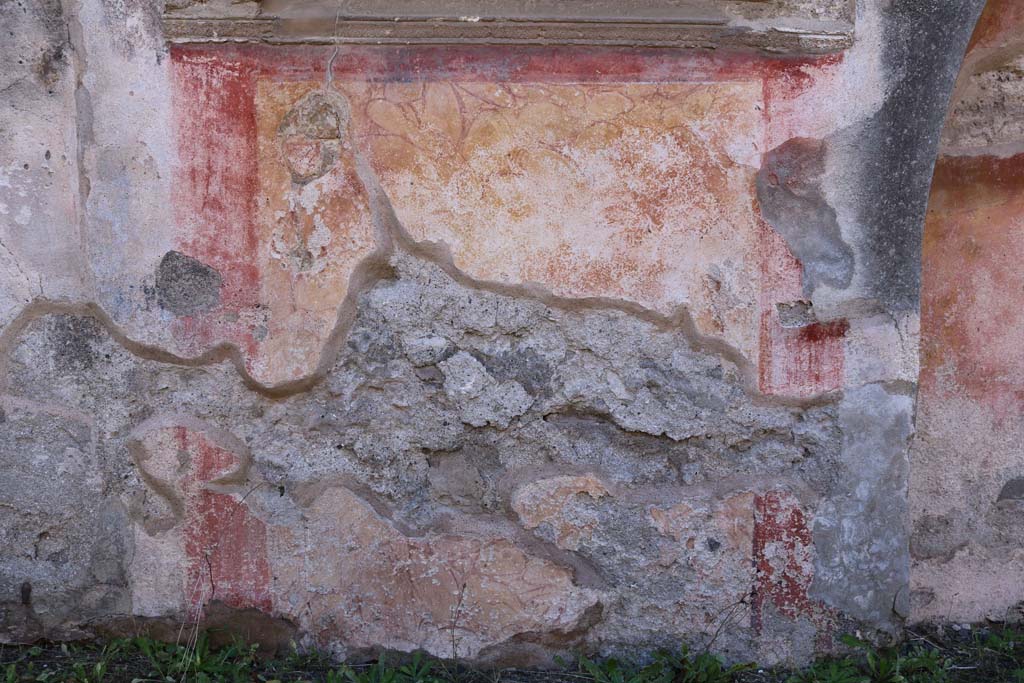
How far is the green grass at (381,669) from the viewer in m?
1.85

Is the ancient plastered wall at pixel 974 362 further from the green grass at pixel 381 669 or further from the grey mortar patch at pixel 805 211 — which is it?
the grey mortar patch at pixel 805 211

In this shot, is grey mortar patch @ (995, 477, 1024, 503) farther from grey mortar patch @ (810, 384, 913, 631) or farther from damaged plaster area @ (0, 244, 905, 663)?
damaged plaster area @ (0, 244, 905, 663)

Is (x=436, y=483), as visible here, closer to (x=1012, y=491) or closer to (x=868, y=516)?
(x=868, y=516)

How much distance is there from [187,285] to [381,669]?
0.90 m

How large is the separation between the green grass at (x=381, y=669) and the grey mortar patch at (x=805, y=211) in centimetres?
79

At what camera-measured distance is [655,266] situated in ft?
6.08

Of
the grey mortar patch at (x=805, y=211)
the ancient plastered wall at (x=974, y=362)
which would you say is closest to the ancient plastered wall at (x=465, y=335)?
the grey mortar patch at (x=805, y=211)

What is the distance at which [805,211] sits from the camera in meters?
1.83

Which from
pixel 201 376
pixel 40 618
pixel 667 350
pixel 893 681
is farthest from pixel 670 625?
pixel 40 618

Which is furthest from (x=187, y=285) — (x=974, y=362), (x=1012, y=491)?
(x=1012, y=491)

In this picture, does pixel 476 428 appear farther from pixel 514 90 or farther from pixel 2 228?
pixel 2 228

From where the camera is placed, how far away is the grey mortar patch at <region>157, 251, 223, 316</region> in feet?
6.10

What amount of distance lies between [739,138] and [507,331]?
61 centimetres

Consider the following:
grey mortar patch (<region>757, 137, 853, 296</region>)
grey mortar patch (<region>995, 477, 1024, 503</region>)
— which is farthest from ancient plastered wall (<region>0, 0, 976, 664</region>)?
grey mortar patch (<region>995, 477, 1024, 503</region>)
